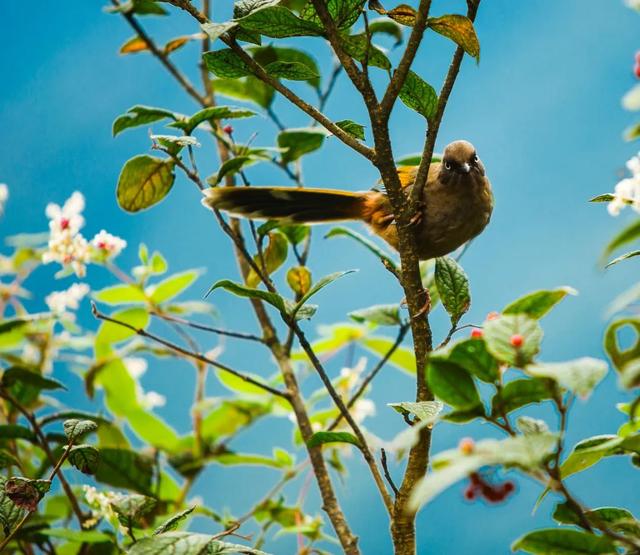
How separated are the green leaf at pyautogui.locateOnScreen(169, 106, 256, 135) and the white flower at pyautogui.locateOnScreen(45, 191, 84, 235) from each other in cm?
40

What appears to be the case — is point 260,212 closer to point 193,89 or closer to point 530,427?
point 193,89

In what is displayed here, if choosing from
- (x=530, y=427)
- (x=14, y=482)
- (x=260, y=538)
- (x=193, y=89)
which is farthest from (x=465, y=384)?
(x=193, y=89)

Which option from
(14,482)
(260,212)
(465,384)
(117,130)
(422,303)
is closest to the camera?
(465,384)

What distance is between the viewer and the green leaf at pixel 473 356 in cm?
66

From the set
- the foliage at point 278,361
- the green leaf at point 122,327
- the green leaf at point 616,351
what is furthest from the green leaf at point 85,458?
the green leaf at point 122,327

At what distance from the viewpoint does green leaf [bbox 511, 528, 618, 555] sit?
2.26 feet

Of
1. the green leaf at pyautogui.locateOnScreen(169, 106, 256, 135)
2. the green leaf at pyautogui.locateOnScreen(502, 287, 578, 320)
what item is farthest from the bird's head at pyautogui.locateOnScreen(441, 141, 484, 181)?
the green leaf at pyautogui.locateOnScreen(502, 287, 578, 320)

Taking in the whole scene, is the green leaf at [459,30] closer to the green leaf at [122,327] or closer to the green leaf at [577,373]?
the green leaf at [577,373]

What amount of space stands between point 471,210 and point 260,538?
822 mm

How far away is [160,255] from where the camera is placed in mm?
1959

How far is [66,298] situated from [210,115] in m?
0.74

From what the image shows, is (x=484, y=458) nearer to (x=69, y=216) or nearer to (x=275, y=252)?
(x=275, y=252)

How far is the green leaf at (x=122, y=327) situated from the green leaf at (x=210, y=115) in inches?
28.7

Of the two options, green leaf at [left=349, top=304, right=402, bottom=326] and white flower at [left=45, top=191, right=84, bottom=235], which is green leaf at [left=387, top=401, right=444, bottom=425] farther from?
white flower at [left=45, top=191, right=84, bottom=235]
